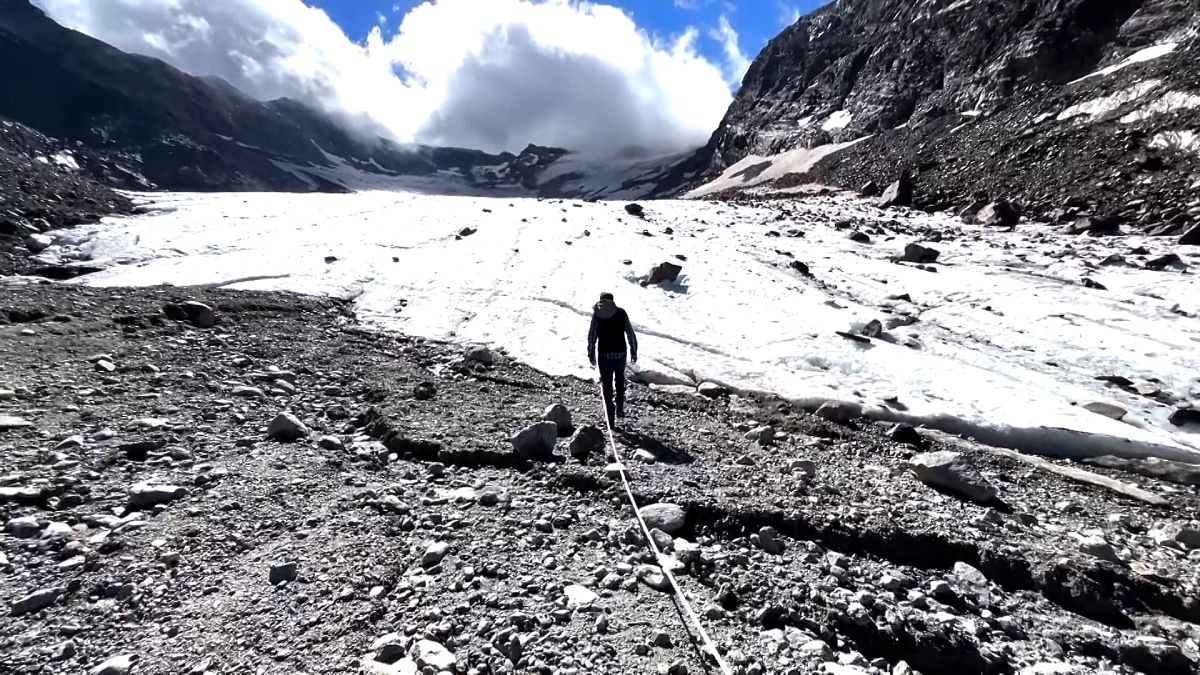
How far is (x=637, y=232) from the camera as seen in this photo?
1956 centimetres

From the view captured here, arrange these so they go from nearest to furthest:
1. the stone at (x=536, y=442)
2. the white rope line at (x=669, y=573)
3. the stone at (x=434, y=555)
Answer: the white rope line at (x=669, y=573) < the stone at (x=434, y=555) < the stone at (x=536, y=442)

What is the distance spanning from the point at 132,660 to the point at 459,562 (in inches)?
72.7

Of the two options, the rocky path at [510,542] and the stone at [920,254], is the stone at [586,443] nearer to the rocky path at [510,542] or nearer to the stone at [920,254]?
the rocky path at [510,542]

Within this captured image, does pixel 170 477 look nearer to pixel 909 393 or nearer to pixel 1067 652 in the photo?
pixel 1067 652

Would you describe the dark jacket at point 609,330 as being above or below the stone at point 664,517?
above

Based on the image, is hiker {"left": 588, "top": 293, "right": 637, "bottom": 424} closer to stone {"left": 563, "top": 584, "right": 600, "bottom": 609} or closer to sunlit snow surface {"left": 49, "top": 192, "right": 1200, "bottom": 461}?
sunlit snow surface {"left": 49, "top": 192, "right": 1200, "bottom": 461}

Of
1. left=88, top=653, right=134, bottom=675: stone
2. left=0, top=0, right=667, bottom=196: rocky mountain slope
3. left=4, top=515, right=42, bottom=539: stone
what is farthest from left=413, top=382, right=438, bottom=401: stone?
left=0, top=0, right=667, bottom=196: rocky mountain slope

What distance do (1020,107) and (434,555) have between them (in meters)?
43.9

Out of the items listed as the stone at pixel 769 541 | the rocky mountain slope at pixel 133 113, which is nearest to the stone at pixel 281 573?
the stone at pixel 769 541

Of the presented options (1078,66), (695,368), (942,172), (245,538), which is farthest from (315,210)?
(1078,66)

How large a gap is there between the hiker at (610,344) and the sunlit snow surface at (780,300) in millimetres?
2090

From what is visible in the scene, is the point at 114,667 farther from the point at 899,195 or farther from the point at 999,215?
the point at 899,195

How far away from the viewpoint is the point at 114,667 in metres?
3.02

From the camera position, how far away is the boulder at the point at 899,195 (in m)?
26.6
